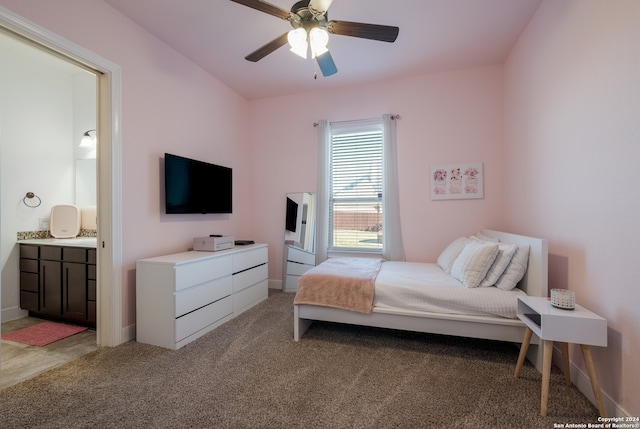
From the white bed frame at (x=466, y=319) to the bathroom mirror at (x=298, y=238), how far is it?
4.79ft

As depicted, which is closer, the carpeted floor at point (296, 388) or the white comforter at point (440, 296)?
the carpeted floor at point (296, 388)

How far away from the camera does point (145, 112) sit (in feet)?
8.14

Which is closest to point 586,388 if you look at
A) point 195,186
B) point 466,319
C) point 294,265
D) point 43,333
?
point 466,319

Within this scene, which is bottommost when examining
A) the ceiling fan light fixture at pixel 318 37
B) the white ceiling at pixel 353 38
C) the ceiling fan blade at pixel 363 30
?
the ceiling fan light fixture at pixel 318 37

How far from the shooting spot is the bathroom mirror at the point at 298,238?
3.76 m

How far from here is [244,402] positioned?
5.08 ft

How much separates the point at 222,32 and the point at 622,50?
282 centimetres

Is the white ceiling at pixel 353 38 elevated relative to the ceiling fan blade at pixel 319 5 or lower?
elevated

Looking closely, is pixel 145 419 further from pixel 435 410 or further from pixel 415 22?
pixel 415 22

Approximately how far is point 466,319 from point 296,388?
4.15 ft

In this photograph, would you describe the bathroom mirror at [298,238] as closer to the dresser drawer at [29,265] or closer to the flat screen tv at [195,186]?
the flat screen tv at [195,186]

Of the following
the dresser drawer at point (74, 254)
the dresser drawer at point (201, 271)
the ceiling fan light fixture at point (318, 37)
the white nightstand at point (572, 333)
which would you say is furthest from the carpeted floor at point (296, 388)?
the ceiling fan light fixture at point (318, 37)

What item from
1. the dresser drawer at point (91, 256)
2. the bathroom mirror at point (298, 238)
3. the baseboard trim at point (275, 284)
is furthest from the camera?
the baseboard trim at point (275, 284)

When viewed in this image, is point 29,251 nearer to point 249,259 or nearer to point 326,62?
point 249,259
